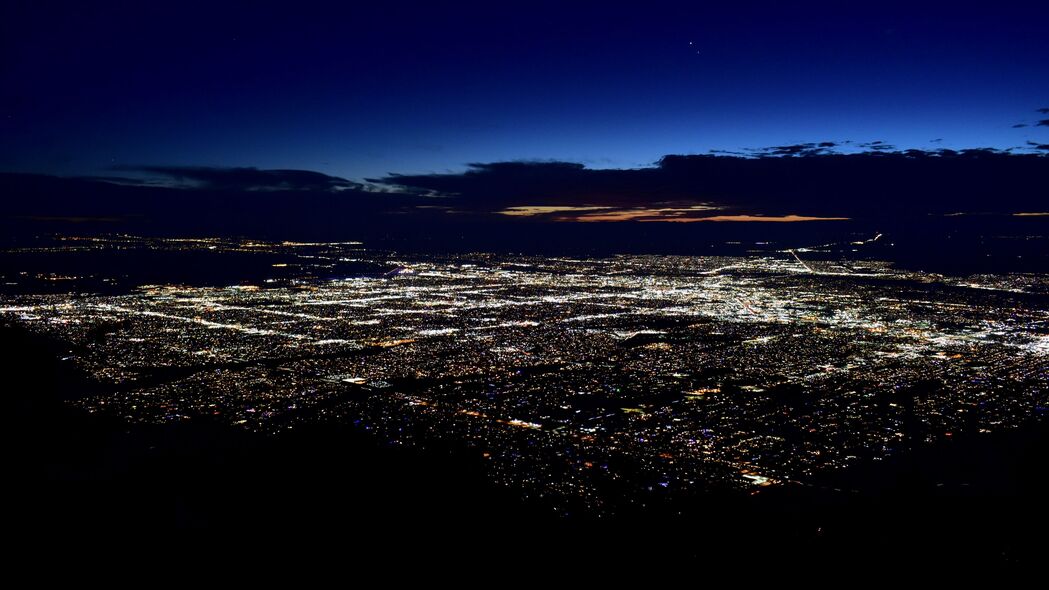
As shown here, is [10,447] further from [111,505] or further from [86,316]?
[86,316]

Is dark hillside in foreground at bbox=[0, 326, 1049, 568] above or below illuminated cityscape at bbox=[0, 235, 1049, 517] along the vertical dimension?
above

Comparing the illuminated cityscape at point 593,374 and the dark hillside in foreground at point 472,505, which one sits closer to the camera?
the dark hillside in foreground at point 472,505

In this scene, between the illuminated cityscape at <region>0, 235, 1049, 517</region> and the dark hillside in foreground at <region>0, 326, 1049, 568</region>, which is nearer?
the dark hillside in foreground at <region>0, 326, 1049, 568</region>

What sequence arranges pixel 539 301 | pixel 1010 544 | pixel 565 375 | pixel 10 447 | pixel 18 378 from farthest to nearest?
pixel 539 301 → pixel 565 375 → pixel 18 378 → pixel 10 447 → pixel 1010 544

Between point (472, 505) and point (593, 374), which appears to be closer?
point (472, 505)

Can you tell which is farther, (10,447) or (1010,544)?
(10,447)

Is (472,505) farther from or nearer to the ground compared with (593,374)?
farther from the ground

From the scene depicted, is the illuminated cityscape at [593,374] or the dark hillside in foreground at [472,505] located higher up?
the dark hillside in foreground at [472,505]

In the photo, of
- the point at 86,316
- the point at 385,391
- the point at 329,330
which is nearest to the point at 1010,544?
the point at 385,391
